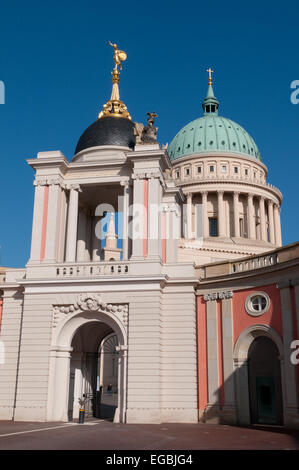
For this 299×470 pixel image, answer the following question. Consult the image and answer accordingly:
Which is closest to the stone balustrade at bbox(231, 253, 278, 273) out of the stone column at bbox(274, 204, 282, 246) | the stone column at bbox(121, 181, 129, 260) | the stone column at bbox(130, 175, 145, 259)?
the stone column at bbox(130, 175, 145, 259)

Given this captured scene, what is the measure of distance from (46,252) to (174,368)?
909 centimetres

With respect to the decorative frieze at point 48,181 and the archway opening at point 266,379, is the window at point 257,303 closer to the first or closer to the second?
the archway opening at point 266,379

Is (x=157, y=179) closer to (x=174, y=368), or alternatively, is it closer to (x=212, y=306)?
(x=212, y=306)

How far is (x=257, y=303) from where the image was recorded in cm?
2583

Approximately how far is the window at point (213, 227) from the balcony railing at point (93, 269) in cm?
4160

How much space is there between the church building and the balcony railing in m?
0.06

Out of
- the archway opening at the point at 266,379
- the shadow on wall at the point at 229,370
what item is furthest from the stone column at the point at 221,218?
the shadow on wall at the point at 229,370

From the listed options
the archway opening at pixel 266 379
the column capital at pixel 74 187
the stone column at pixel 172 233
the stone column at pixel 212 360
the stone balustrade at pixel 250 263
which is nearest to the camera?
the stone balustrade at pixel 250 263

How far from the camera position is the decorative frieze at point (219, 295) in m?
26.6

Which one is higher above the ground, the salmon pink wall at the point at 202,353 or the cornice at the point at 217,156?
the cornice at the point at 217,156

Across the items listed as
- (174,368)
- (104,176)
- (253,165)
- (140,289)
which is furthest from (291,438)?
(253,165)

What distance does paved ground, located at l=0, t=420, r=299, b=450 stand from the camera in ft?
52.4

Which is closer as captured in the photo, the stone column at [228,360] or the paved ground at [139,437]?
the paved ground at [139,437]

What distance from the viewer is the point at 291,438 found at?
19000mm
